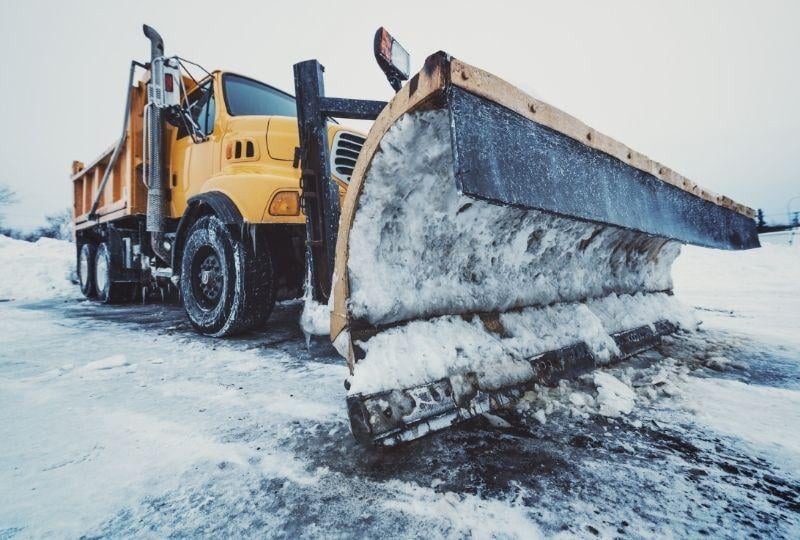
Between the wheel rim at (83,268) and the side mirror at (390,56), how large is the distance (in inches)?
304

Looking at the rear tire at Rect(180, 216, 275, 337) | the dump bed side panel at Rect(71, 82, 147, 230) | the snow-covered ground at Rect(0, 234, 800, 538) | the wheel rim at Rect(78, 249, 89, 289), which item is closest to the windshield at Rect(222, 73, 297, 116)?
the rear tire at Rect(180, 216, 275, 337)

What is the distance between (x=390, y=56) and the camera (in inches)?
80.7

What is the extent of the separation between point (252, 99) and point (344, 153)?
137 centimetres

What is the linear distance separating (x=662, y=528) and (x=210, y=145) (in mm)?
4145

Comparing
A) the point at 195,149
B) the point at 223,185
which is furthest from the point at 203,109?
the point at 223,185

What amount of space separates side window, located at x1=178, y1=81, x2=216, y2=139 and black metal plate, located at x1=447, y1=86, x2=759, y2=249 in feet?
11.5

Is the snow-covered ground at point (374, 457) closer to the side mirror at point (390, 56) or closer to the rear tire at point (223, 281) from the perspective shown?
the rear tire at point (223, 281)

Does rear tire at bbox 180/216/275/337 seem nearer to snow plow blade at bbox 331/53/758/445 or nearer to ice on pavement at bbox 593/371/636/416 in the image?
snow plow blade at bbox 331/53/758/445

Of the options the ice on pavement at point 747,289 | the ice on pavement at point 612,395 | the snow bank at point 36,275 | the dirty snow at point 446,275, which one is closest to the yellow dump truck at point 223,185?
the dirty snow at point 446,275

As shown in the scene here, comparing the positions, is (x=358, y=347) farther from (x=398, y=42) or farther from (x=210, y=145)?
(x=210, y=145)

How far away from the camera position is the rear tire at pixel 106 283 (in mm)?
5918

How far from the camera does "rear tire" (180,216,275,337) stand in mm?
2943

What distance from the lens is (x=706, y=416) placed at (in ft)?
5.06

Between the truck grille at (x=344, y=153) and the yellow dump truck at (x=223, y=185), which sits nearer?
the yellow dump truck at (x=223, y=185)
